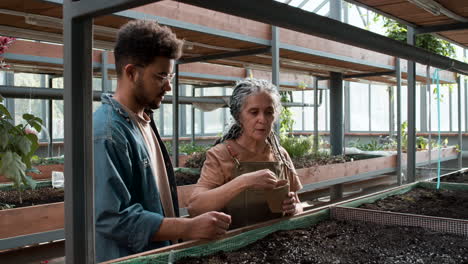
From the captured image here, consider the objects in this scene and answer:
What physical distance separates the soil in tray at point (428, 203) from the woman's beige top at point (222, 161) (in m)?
0.73

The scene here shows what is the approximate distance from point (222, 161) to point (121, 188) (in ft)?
2.10

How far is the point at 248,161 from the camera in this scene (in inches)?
72.3

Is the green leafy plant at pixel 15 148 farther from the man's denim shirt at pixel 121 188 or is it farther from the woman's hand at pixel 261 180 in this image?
the woman's hand at pixel 261 180

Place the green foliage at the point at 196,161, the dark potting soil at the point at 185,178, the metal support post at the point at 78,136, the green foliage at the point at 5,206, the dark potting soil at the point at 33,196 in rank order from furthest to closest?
1. the green foliage at the point at 196,161
2. the dark potting soil at the point at 185,178
3. the dark potting soil at the point at 33,196
4. the green foliage at the point at 5,206
5. the metal support post at the point at 78,136

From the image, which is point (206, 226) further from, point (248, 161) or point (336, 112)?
point (336, 112)

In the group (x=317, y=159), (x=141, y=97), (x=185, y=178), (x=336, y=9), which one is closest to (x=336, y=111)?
(x=317, y=159)

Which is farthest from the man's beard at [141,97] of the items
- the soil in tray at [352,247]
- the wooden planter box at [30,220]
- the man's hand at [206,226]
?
the wooden planter box at [30,220]

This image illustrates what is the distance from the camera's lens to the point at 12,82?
829cm

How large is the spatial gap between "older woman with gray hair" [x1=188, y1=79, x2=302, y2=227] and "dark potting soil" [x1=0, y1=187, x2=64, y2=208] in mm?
1752

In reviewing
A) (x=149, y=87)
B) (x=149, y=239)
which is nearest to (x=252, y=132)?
(x=149, y=87)

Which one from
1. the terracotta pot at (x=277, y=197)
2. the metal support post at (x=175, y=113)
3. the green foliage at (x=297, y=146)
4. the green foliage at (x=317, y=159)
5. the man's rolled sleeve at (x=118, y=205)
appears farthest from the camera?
the green foliage at (x=297, y=146)

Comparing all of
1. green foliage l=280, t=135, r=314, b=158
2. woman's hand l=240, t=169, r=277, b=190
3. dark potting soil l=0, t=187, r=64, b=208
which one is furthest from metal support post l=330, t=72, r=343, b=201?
woman's hand l=240, t=169, r=277, b=190

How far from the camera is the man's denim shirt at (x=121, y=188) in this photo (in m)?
1.20

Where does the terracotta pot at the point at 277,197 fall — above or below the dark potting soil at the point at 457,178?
above
